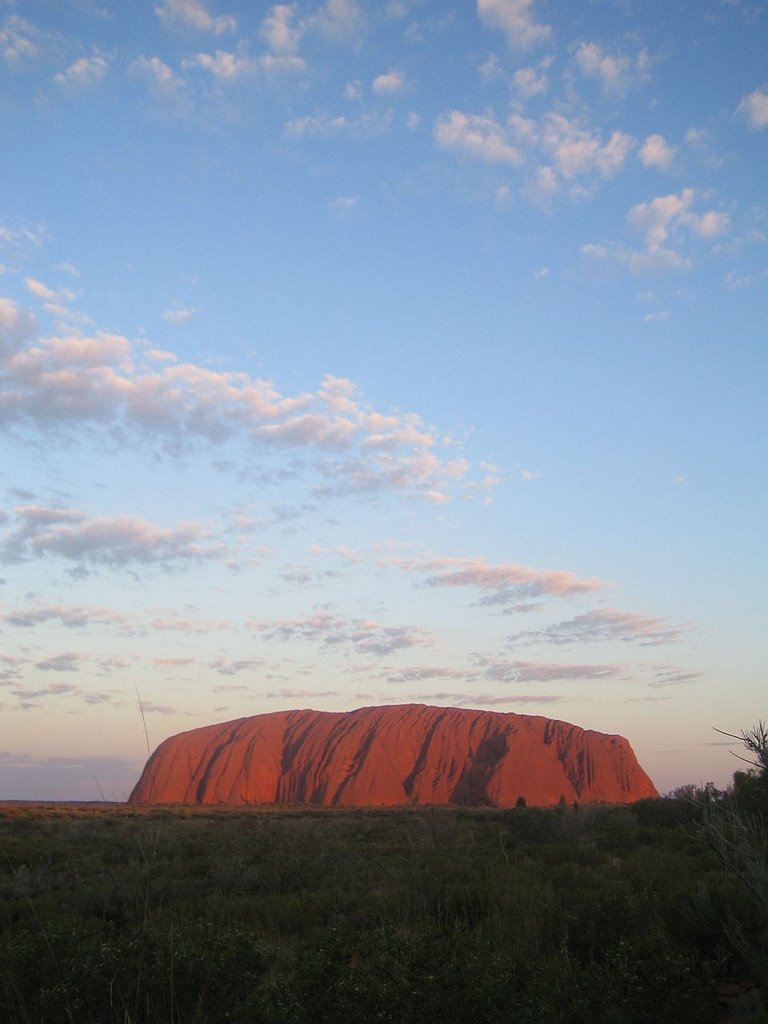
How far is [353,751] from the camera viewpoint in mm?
68688

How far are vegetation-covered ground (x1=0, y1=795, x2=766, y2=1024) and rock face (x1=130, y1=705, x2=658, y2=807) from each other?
51.8m

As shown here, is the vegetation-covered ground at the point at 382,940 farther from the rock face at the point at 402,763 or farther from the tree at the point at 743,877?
the rock face at the point at 402,763

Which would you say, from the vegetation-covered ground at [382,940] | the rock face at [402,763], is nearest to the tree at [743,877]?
the vegetation-covered ground at [382,940]

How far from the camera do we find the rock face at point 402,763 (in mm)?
62750

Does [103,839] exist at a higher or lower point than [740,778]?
lower

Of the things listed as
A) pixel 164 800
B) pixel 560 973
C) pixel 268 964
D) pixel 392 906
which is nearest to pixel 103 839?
pixel 392 906

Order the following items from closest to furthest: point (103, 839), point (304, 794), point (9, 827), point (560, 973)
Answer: point (560, 973) < point (103, 839) < point (9, 827) < point (304, 794)

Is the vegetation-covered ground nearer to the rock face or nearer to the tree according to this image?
the tree

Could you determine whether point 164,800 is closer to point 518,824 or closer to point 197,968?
point 518,824

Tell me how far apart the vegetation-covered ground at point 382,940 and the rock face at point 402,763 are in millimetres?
51758

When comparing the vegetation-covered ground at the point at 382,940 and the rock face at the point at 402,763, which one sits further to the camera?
the rock face at the point at 402,763

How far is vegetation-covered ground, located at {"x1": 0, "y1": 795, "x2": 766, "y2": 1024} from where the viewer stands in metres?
4.38

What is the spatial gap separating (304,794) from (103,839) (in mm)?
52602

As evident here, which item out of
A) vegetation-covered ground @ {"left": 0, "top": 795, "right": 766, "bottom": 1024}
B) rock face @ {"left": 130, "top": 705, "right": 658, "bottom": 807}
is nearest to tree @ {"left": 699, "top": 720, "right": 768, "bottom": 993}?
vegetation-covered ground @ {"left": 0, "top": 795, "right": 766, "bottom": 1024}
